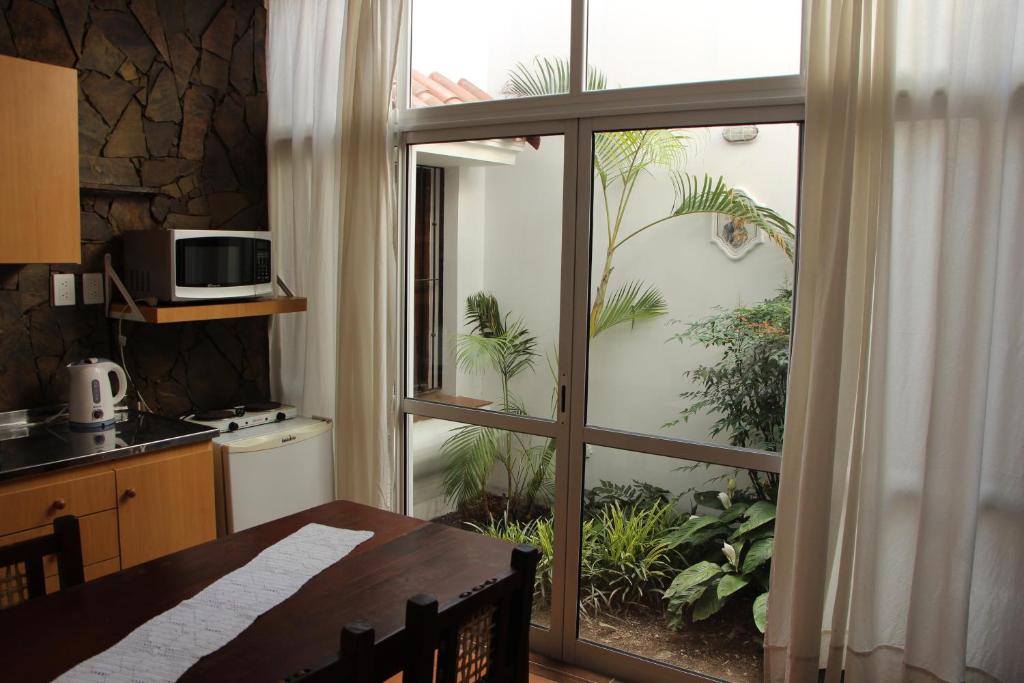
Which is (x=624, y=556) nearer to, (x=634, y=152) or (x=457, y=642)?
(x=634, y=152)

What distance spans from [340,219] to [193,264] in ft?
1.97

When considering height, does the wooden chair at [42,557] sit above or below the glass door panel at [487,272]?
below

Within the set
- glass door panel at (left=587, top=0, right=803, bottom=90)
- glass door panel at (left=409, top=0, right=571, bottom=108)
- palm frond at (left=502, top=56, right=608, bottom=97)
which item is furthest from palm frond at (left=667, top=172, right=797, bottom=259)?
glass door panel at (left=409, top=0, right=571, bottom=108)

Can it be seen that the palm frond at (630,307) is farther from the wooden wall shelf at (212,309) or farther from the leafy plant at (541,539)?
the wooden wall shelf at (212,309)

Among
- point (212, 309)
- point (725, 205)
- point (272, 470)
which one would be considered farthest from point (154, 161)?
point (725, 205)

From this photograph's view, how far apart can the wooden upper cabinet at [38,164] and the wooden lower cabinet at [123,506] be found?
2.39ft

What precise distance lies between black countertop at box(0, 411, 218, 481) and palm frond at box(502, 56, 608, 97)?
5.60 feet

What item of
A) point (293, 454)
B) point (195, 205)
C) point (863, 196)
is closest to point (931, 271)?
point (863, 196)

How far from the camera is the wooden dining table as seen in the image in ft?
4.81

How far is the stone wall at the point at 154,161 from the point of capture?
2.98 metres

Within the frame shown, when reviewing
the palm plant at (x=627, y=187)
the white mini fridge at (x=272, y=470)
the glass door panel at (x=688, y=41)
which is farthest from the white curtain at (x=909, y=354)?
the white mini fridge at (x=272, y=470)

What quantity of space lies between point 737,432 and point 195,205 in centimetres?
245

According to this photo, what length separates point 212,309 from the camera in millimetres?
3184

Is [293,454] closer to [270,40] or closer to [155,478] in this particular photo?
[155,478]
